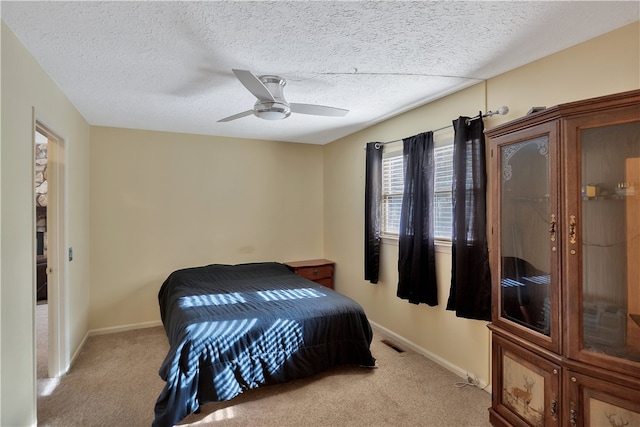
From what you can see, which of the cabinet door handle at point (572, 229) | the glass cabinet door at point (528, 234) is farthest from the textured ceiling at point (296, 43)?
the cabinet door handle at point (572, 229)

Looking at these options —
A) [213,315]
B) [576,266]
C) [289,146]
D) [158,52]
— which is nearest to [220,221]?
[289,146]

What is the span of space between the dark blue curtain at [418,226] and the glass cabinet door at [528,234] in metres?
0.88

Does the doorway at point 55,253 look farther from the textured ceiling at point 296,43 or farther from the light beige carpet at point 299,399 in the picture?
the textured ceiling at point 296,43

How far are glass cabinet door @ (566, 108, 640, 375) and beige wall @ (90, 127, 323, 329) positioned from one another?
3610 millimetres

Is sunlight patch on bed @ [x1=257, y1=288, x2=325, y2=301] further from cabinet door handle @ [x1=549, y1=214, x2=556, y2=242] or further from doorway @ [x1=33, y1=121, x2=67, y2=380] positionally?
cabinet door handle @ [x1=549, y1=214, x2=556, y2=242]

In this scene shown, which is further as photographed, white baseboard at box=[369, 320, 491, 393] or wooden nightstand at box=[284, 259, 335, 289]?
wooden nightstand at box=[284, 259, 335, 289]

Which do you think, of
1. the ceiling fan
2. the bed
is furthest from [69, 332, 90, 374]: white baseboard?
the ceiling fan

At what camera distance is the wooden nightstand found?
4.45 m

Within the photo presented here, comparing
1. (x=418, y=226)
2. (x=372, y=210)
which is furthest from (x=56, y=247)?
(x=418, y=226)

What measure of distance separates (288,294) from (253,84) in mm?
1935

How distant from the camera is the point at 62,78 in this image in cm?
244

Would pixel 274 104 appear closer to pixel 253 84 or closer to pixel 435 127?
pixel 253 84

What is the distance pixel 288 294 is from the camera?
3152 mm

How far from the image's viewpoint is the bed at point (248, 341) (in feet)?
7.20
